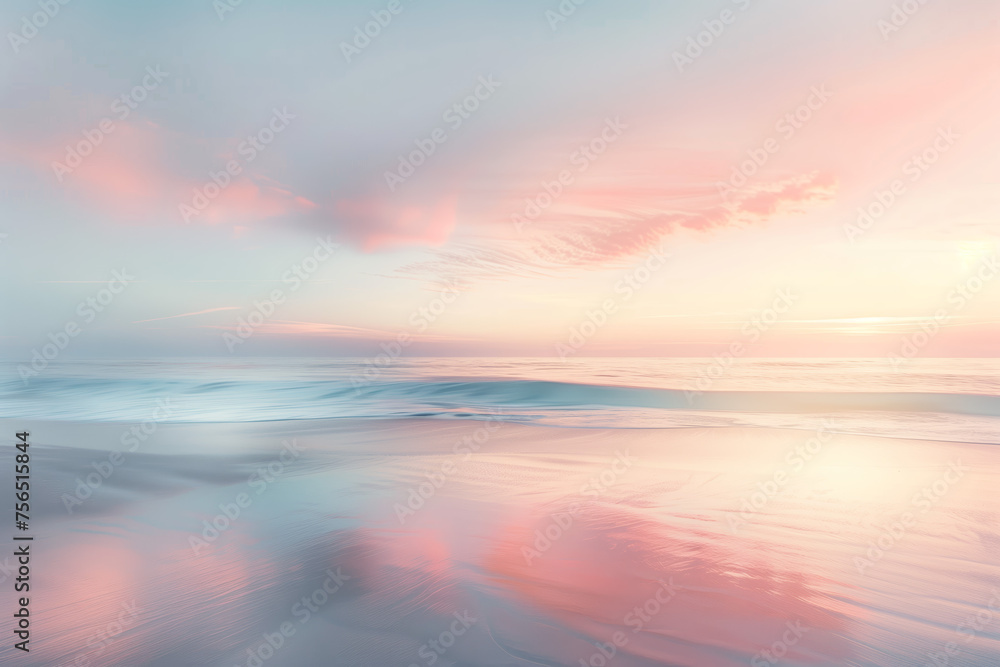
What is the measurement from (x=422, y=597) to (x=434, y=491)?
229cm

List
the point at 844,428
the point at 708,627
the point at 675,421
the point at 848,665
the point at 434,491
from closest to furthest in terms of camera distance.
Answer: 1. the point at 848,665
2. the point at 708,627
3. the point at 434,491
4. the point at 844,428
5. the point at 675,421

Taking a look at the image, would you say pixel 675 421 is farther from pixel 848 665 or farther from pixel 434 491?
pixel 848 665

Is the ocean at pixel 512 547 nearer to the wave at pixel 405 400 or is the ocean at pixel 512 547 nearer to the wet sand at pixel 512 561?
the wet sand at pixel 512 561

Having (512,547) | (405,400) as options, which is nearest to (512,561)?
(512,547)

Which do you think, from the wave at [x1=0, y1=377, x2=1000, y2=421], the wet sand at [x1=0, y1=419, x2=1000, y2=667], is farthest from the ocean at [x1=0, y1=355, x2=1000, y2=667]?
the wave at [x1=0, y1=377, x2=1000, y2=421]

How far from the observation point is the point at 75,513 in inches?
181

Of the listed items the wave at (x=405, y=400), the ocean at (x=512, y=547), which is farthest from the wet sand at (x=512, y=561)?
the wave at (x=405, y=400)

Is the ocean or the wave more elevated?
the ocean

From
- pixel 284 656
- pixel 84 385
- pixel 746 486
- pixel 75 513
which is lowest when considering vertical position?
pixel 84 385

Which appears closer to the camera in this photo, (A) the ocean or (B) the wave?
(A) the ocean

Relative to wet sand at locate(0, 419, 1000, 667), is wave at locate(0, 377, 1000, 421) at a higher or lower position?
lower

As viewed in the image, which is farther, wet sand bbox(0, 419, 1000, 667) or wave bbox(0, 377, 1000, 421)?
wave bbox(0, 377, 1000, 421)

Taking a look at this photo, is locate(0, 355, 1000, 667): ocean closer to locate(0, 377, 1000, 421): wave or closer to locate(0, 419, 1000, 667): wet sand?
locate(0, 419, 1000, 667): wet sand

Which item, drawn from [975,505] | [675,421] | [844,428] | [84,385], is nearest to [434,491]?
[975,505]
